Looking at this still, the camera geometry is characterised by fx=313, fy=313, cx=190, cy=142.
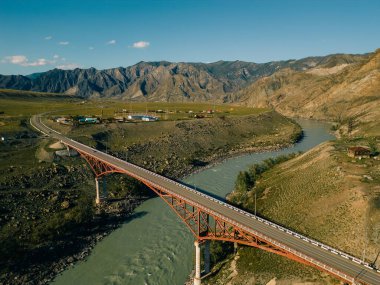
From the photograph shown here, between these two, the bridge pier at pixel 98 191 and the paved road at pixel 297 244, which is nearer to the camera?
the paved road at pixel 297 244

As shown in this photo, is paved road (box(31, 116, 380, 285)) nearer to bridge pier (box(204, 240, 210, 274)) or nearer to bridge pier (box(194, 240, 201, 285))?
bridge pier (box(204, 240, 210, 274))

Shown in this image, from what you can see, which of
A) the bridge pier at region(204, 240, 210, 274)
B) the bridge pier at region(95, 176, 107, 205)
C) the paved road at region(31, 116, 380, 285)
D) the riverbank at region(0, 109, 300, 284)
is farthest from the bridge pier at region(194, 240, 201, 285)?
the bridge pier at region(95, 176, 107, 205)

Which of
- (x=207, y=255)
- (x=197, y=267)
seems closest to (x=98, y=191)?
(x=207, y=255)

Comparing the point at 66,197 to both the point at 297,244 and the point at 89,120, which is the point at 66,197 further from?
the point at 89,120

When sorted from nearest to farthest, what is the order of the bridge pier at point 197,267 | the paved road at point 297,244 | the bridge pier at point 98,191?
1. the paved road at point 297,244
2. the bridge pier at point 197,267
3. the bridge pier at point 98,191

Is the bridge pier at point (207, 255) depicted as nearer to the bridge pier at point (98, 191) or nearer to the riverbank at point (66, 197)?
the riverbank at point (66, 197)

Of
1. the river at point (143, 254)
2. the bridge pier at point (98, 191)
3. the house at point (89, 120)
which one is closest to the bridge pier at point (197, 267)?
the river at point (143, 254)

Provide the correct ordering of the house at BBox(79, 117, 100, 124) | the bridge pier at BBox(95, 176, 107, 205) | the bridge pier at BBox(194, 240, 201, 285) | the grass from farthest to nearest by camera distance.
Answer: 1. the house at BBox(79, 117, 100, 124)
2. the bridge pier at BBox(95, 176, 107, 205)
3. the bridge pier at BBox(194, 240, 201, 285)
4. the grass

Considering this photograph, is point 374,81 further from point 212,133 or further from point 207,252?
point 207,252
